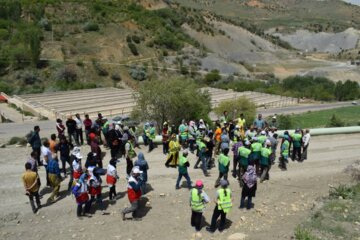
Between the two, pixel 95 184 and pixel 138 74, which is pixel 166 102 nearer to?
pixel 95 184

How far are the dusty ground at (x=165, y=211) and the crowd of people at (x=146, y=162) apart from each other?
1.13 feet

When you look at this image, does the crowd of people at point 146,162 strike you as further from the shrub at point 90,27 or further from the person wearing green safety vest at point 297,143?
the shrub at point 90,27

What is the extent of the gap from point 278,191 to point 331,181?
270 cm

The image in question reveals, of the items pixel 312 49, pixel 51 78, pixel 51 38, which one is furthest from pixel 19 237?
pixel 312 49

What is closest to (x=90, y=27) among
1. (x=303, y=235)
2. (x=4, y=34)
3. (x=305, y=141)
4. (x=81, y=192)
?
(x=4, y=34)

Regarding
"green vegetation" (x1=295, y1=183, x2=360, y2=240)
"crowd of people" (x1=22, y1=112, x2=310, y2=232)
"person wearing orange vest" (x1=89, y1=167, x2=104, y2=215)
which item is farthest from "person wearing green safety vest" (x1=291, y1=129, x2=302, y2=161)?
"person wearing orange vest" (x1=89, y1=167, x2=104, y2=215)

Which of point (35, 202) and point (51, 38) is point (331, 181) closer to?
point (35, 202)

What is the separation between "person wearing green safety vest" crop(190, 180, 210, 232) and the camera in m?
10.9

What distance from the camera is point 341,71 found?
77688 millimetres

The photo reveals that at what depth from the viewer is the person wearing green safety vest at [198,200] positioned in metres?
10.9

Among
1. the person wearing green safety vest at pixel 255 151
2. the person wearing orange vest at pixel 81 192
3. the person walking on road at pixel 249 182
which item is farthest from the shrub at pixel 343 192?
the person wearing orange vest at pixel 81 192

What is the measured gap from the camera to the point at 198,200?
11.1m

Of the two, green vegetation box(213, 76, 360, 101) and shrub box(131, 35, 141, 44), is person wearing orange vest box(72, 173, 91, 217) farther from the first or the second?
shrub box(131, 35, 141, 44)

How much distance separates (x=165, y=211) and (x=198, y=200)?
7.33 feet
